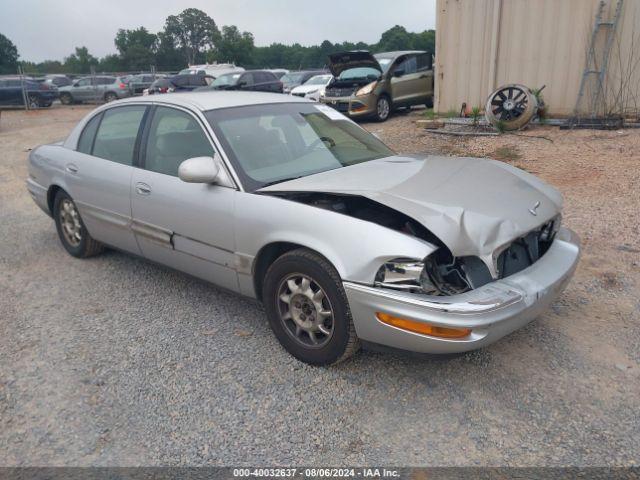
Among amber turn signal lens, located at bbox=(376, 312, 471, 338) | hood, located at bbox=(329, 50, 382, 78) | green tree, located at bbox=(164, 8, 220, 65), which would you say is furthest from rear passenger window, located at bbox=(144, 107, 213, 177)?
green tree, located at bbox=(164, 8, 220, 65)

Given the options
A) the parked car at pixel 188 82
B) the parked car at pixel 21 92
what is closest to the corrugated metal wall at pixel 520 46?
the parked car at pixel 188 82

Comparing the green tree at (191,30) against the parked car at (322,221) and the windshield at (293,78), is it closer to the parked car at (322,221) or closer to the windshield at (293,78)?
the windshield at (293,78)

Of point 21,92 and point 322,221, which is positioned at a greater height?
point 322,221

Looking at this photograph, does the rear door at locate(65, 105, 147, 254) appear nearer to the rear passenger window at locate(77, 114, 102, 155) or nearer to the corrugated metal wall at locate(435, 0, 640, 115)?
the rear passenger window at locate(77, 114, 102, 155)

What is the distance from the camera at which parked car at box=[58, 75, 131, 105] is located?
2742 centimetres

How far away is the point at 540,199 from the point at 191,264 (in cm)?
241

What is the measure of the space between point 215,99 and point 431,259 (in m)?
2.23

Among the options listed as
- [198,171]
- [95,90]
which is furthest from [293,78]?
[198,171]

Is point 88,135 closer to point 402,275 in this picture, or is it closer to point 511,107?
point 402,275

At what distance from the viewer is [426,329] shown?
269 centimetres

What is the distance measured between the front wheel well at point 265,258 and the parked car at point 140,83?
89.6 ft

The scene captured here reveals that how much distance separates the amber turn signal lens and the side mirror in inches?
58.6

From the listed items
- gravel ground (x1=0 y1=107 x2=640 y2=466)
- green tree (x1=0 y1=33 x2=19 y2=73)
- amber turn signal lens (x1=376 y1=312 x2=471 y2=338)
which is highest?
green tree (x1=0 y1=33 x2=19 y2=73)

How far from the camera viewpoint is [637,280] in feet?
14.1
